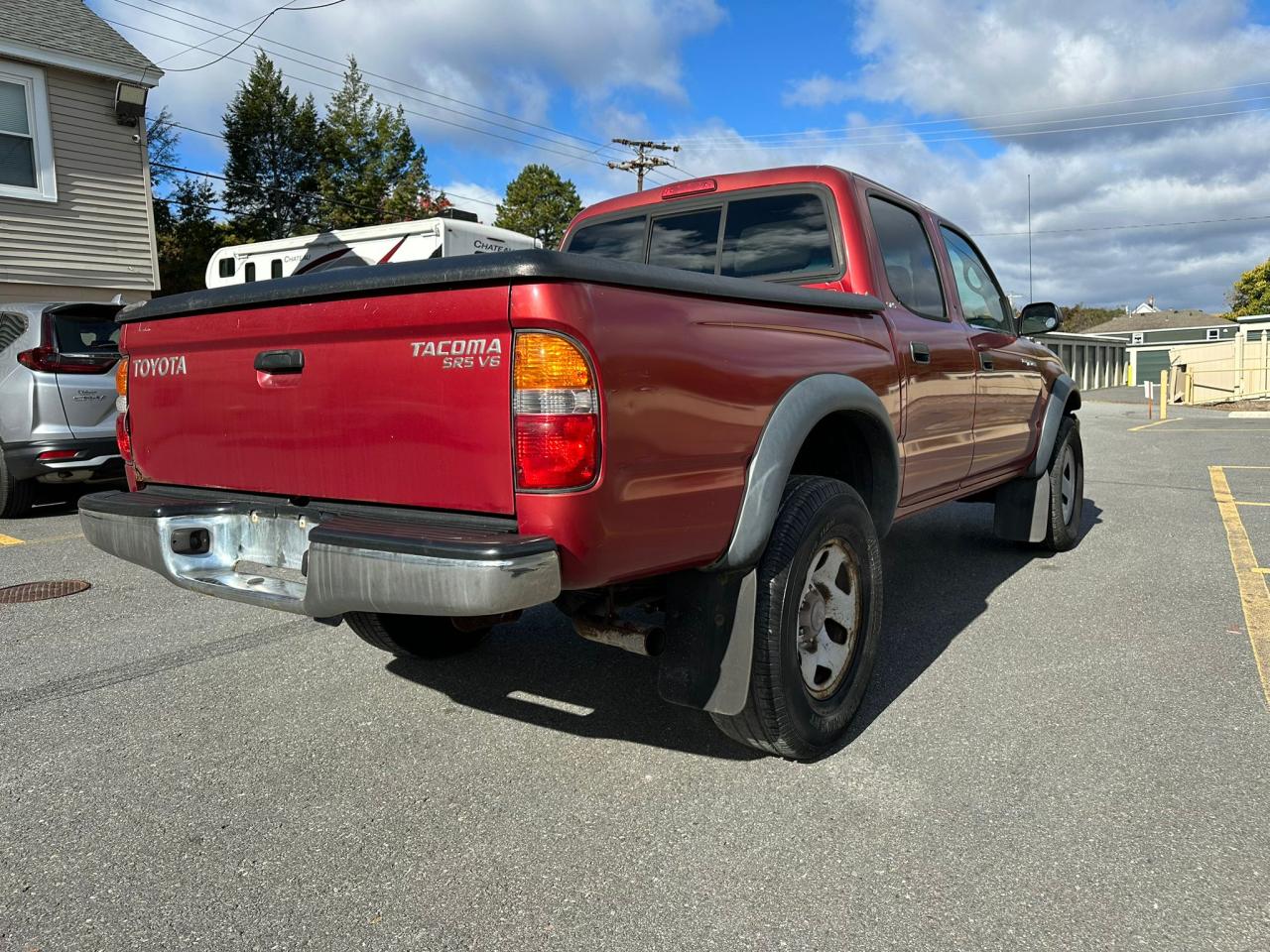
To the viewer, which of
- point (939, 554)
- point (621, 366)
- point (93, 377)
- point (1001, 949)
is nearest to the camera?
point (1001, 949)

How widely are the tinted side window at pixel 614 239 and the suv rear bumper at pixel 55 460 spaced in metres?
4.42

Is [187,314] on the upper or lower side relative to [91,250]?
lower

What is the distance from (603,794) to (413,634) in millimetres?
1335

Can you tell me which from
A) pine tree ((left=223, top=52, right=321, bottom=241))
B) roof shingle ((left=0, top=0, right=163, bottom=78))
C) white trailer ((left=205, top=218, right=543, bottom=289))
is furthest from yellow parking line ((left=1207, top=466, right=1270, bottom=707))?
pine tree ((left=223, top=52, right=321, bottom=241))

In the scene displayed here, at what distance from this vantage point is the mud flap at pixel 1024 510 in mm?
5742

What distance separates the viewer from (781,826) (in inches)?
103

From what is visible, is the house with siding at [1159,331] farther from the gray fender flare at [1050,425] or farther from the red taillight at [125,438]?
the red taillight at [125,438]

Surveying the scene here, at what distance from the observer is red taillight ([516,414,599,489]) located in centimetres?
216

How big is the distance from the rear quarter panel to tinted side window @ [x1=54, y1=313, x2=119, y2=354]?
6.17m

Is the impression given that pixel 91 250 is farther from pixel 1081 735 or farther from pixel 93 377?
pixel 1081 735

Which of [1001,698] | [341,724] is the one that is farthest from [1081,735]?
[341,724]

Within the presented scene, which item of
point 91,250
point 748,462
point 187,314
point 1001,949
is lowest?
point 1001,949

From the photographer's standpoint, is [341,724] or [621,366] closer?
[621,366]

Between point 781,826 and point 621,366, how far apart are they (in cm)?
138
